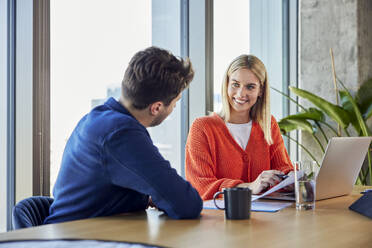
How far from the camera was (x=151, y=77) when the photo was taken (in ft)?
5.06

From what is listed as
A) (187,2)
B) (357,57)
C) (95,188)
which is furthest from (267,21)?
(95,188)

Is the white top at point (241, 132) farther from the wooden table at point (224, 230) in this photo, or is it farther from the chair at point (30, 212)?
the chair at point (30, 212)

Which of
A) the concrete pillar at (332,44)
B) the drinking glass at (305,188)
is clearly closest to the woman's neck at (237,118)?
the drinking glass at (305,188)

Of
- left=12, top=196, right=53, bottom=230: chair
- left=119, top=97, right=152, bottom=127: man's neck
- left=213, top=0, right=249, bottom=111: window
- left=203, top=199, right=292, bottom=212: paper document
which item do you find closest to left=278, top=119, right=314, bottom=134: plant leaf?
left=213, top=0, right=249, bottom=111: window

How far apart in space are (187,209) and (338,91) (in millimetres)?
2801

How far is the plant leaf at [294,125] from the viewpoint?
12.6 feet

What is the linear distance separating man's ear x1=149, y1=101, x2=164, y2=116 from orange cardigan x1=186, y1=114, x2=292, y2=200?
67 cm

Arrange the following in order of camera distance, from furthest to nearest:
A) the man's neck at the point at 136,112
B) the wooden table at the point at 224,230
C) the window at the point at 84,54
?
the window at the point at 84,54
the man's neck at the point at 136,112
the wooden table at the point at 224,230

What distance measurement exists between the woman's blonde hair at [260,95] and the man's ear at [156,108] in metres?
1.00

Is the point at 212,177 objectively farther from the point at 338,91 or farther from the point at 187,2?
the point at 338,91

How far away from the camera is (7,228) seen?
2229 millimetres

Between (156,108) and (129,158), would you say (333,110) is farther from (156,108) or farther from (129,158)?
(129,158)
